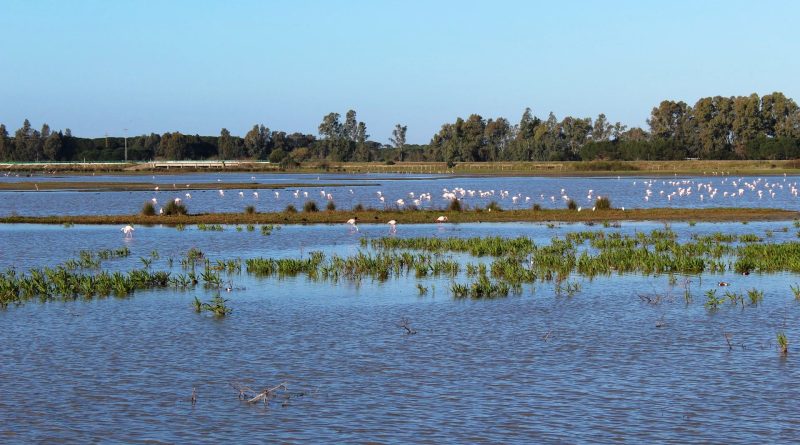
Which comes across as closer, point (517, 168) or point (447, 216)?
point (447, 216)

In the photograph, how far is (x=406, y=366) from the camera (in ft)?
53.2

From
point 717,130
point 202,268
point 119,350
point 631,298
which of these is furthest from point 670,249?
point 717,130

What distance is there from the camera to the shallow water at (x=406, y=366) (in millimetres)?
12781

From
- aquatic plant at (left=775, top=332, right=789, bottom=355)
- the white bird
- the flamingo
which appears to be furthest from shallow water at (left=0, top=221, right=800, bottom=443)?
the flamingo

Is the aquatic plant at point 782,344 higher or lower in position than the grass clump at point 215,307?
higher

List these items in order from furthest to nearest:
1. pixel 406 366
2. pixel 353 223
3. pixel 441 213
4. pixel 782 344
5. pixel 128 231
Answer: pixel 441 213
pixel 353 223
pixel 128 231
pixel 782 344
pixel 406 366

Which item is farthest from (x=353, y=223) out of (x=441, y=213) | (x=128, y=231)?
(x=128, y=231)

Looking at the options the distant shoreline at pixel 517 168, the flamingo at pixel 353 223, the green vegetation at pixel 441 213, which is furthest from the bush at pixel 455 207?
the distant shoreline at pixel 517 168

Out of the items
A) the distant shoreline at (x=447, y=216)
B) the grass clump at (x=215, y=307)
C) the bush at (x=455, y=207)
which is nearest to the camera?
the grass clump at (x=215, y=307)

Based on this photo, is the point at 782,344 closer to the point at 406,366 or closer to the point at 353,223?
the point at 406,366

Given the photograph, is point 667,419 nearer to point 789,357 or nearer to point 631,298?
point 789,357

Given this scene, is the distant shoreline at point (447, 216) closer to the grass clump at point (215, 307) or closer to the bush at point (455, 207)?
the bush at point (455, 207)

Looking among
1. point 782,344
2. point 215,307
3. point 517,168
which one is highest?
point 517,168

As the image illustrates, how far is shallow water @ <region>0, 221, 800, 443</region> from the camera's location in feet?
41.9
